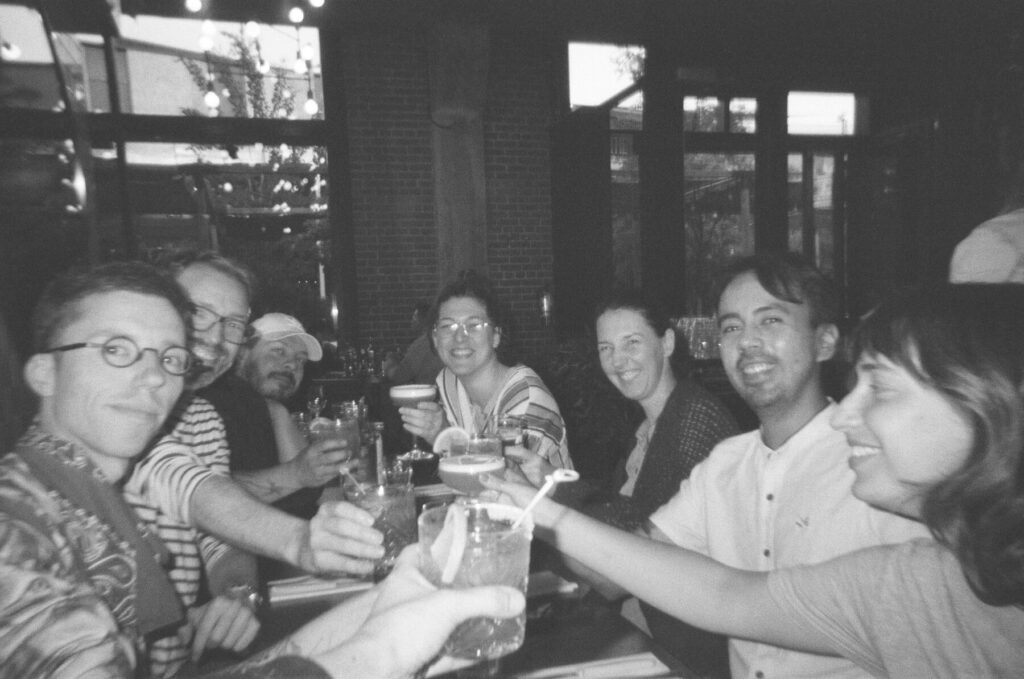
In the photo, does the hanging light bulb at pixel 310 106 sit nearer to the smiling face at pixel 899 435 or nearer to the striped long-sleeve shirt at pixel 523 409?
the striped long-sleeve shirt at pixel 523 409

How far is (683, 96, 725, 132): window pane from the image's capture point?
724cm

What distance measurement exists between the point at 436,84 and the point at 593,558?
6.19 metres

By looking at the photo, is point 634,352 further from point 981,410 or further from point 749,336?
point 981,410

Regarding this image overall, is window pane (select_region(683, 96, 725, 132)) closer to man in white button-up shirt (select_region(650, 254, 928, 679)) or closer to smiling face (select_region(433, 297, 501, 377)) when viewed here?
smiling face (select_region(433, 297, 501, 377))

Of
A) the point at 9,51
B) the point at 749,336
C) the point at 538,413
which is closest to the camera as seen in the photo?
the point at 749,336

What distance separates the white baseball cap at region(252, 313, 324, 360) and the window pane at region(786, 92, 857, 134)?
6.19m

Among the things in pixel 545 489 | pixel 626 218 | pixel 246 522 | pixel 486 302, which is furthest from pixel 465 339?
pixel 626 218

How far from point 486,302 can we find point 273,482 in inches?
50.4

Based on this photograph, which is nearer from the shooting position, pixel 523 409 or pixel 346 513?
pixel 346 513

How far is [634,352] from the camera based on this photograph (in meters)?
2.56

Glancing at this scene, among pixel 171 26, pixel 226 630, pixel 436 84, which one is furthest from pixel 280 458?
pixel 171 26

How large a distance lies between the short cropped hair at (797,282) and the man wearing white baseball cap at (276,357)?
8.48ft

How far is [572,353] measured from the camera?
463cm

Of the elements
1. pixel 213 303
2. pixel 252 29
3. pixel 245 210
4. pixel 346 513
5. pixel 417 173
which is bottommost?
pixel 346 513
